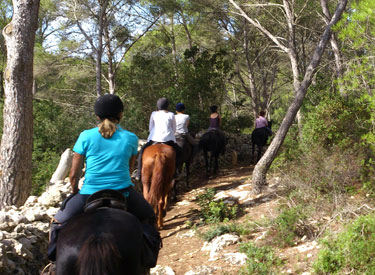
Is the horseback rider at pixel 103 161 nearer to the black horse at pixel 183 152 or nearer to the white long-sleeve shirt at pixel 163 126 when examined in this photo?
the white long-sleeve shirt at pixel 163 126

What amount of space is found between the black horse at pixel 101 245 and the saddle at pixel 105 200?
3.8 inches

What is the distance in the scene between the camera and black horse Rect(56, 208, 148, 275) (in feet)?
8.82

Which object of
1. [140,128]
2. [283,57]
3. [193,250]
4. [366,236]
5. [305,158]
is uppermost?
[283,57]

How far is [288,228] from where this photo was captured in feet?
19.7

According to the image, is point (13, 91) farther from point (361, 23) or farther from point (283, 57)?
point (283, 57)

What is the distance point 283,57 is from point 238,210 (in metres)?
19.5

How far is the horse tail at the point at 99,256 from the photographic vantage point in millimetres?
2654

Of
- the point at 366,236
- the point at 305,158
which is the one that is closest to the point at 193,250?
the point at 366,236

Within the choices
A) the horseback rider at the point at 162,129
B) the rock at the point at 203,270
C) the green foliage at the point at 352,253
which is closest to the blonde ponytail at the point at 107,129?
the rock at the point at 203,270

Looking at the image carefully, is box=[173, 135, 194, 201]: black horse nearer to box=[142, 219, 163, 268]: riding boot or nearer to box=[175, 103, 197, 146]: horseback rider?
box=[175, 103, 197, 146]: horseback rider

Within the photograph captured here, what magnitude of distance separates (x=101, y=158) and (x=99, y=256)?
1042 millimetres

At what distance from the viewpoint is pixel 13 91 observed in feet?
24.3

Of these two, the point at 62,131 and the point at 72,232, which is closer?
the point at 72,232

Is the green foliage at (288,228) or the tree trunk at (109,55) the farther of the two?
the tree trunk at (109,55)
